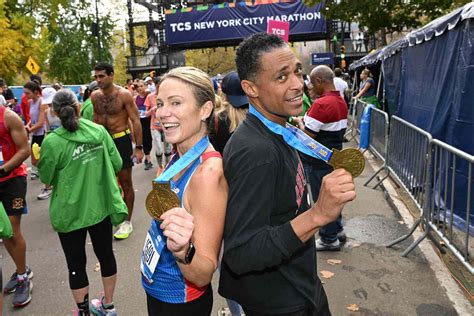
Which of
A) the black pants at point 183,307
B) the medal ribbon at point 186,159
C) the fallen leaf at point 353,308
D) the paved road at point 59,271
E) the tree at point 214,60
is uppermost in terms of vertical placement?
the tree at point 214,60

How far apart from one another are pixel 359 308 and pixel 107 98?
404cm

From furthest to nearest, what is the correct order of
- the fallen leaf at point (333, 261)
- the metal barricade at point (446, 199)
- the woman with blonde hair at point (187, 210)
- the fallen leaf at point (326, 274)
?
the fallen leaf at point (333, 261) → the fallen leaf at point (326, 274) → the metal barricade at point (446, 199) → the woman with blonde hair at point (187, 210)

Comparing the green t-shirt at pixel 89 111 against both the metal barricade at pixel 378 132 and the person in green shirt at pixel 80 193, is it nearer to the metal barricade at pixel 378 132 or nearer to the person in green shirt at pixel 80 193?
the person in green shirt at pixel 80 193

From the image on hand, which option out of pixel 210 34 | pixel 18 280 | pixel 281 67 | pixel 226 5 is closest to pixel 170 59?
pixel 210 34

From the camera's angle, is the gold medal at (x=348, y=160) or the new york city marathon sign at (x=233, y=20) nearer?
the gold medal at (x=348, y=160)

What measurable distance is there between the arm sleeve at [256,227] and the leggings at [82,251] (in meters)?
2.15

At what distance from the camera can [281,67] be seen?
1681 millimetres

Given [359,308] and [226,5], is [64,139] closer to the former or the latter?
[359,308]

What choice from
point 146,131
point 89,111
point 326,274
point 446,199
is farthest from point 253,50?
point 146,131

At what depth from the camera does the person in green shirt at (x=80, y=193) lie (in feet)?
10.7

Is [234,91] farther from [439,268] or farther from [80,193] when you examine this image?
[439,268]

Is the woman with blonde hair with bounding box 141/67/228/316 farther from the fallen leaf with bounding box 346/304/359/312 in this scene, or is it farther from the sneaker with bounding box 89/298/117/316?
the fallen leaf with bounding box 346/304/359/312

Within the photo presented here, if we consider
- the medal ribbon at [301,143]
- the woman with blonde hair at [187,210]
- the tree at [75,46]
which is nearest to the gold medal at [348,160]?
the medal ribbon at [301,143]

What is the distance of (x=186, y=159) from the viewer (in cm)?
169
